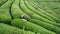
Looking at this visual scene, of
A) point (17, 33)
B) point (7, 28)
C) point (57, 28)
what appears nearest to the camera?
point (17, 33)

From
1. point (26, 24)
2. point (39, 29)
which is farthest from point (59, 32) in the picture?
point (26, 24)

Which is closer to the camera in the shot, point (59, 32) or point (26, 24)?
point (26, 24)

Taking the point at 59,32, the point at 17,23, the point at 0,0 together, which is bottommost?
the point at 59,32

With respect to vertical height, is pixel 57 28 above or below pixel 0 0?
below

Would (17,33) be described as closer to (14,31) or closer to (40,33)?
(14,31)

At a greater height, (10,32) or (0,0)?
(0,0)

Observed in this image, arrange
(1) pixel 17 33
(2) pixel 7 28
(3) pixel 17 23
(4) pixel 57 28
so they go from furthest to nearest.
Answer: (4) pixel 57 28 < (3) pixel 17 23 < (2) pixel 7 28 < (1) pixel 17 33

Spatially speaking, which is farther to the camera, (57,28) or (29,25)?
(57,28)

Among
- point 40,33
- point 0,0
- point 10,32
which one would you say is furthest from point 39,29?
point 0,0

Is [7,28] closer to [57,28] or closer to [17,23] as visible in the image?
[17,23]
